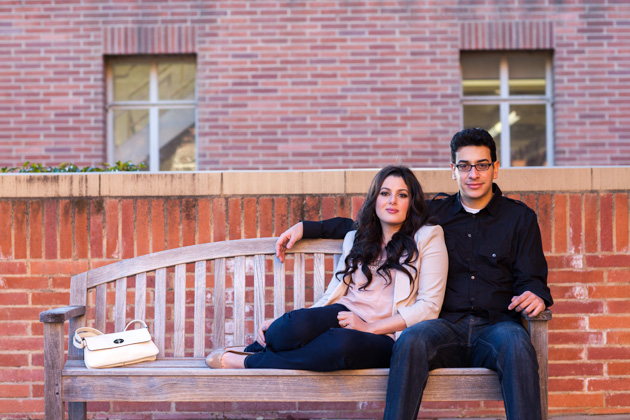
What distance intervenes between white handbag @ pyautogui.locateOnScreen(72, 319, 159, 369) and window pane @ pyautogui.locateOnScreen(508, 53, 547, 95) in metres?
5.47

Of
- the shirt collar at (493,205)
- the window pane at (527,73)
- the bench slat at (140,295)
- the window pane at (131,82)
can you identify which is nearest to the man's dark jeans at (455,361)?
the shirt collar at (493,205)

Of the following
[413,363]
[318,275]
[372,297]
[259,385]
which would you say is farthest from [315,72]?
[413,363]

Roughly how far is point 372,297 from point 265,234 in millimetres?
918

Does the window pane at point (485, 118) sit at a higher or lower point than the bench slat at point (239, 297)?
higher

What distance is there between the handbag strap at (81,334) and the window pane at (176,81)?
14.9 feet

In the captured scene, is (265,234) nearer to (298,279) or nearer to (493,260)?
(298,279)

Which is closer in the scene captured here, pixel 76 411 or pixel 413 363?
pixel 413 363

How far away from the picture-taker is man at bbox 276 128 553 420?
2883 mm

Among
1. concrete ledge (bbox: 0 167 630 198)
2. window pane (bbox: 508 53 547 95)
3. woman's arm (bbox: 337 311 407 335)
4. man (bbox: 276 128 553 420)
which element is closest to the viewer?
man (bbox: 276 128 553 420)

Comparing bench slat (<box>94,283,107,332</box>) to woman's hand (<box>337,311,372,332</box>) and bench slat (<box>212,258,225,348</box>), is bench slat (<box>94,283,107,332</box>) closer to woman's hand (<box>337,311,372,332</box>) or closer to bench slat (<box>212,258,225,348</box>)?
bench slat (<box>212,258,225,348</box>)

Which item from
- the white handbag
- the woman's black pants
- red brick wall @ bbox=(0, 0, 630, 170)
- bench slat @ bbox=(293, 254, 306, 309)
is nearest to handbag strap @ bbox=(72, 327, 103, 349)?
the white handbag

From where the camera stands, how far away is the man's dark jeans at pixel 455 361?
2803mm

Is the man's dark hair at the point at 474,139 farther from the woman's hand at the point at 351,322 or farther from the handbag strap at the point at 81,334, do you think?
the handbag strap at the point at 81,334

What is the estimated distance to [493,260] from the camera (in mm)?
3271
